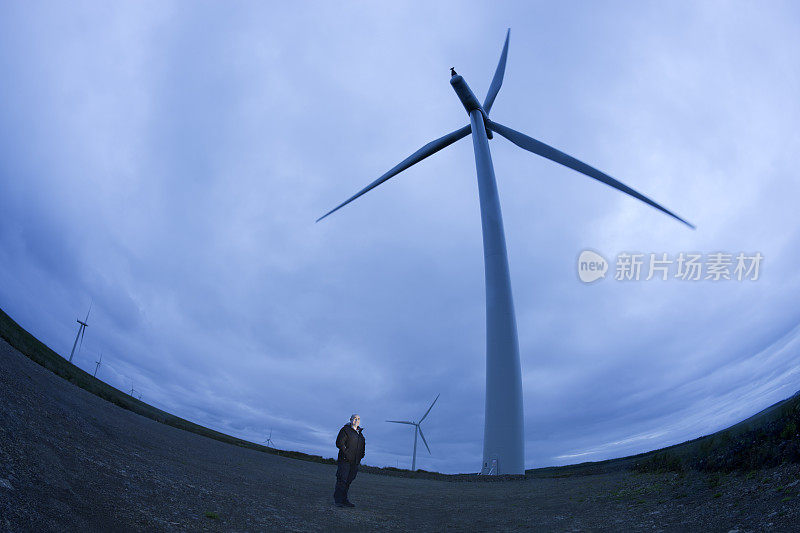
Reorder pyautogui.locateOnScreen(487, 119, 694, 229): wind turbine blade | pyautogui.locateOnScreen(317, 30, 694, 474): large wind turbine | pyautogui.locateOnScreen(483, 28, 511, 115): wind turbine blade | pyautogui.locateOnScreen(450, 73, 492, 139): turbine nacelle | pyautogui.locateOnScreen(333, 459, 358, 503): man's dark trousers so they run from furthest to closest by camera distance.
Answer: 1. pyautogui.locateOnScreen(483, 28, 511, 115): wind turbine blade
2. pyautogui.locateOnScreen(450, 73, 492, 139): turbine nacelle
3. pyautogui.locateOnScreen(487, 119, 694, 229): wind turbine blade
4. pyautogui.locateOnScreen(317, 30, 694, 474): large wind turbine
5. pyautogui.locateOnScreen(333, 459, 358, 503): man's dark trousers

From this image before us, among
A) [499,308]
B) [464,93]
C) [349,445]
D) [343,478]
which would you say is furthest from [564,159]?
[343,478]

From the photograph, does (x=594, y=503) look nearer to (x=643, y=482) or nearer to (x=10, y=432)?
(x=643, y=482)

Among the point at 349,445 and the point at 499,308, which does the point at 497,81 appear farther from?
the point at 349,445

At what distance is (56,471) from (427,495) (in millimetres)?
14470

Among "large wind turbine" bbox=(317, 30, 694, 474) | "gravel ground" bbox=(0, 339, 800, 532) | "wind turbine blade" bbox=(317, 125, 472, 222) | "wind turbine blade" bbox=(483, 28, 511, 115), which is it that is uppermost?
"wind turbine blade" bbox=(483, 28, 511, 115)

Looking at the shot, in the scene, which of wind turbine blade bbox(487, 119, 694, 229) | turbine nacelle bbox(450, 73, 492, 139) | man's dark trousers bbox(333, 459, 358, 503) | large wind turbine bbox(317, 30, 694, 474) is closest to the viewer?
man's dark trousers bbox(333, 459, 358, 503)

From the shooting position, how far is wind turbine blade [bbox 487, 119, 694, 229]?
36.4m

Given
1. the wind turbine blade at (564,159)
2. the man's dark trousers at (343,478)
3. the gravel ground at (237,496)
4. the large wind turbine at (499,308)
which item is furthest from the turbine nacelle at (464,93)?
the man's dark trousers at (343,478)

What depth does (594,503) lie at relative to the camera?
14.5 metres

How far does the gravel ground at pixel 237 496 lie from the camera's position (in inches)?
343

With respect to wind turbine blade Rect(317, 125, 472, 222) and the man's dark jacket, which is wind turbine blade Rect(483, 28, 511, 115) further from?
the man's dark jacket

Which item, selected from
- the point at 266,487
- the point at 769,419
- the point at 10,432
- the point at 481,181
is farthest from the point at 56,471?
the point at 481,181

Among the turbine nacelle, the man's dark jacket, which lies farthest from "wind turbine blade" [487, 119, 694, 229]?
the man's dark jacket

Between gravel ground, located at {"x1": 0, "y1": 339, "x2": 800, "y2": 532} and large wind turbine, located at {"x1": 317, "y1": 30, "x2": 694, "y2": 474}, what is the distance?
937cm
